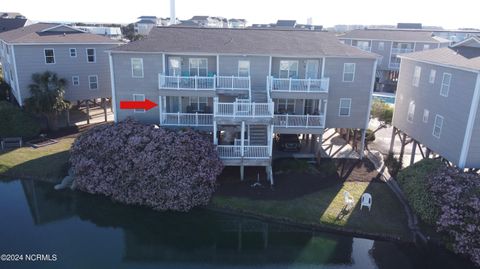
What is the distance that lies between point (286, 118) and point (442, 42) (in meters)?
40.3

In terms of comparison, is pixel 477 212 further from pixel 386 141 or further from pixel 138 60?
pixel 138 60

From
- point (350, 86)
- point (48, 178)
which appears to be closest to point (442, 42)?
point (350, 86)

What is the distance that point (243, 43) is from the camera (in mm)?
27359

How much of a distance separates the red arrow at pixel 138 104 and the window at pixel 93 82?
29.0 feet

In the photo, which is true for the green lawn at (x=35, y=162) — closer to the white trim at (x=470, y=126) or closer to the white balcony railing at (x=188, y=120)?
the white balcony railing at (x=188, y=120)

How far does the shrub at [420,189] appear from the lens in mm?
18438

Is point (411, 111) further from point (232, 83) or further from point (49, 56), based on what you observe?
point (49, 56)

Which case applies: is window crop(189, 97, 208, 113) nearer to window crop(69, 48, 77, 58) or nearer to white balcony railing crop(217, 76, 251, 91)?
white balcony railing crop(217, 76, 251, 91)

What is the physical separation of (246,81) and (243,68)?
3.93 ft

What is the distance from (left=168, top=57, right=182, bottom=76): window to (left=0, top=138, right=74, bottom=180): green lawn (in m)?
9.94

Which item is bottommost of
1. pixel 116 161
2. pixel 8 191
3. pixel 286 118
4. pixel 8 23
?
pixel 8 191

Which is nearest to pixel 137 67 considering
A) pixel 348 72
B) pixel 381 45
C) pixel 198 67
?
pixel 198 67

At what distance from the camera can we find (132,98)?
26.8m

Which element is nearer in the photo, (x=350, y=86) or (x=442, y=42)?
(x=350, y=86)
